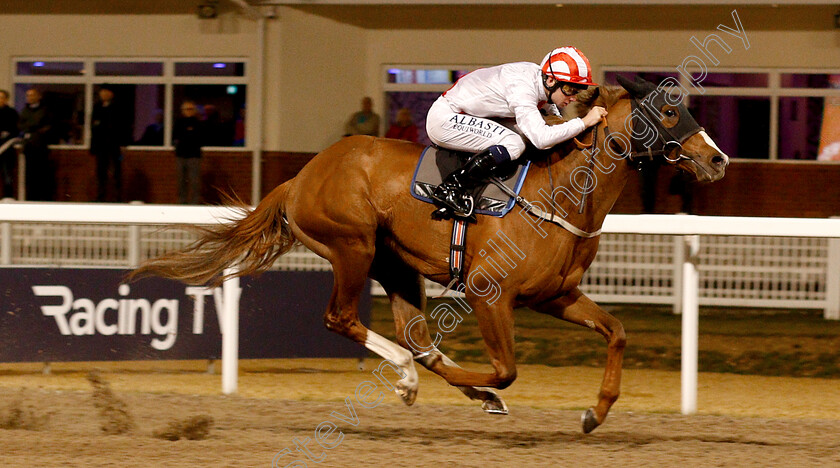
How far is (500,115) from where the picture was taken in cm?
495

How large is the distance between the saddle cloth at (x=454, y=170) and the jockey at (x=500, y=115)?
4 centimetres

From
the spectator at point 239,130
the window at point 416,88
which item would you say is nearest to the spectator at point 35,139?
the spectator at point 239,130

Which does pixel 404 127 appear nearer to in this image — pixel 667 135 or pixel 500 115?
pixel 500 115

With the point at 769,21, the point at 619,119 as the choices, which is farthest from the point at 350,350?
the point at 769,21

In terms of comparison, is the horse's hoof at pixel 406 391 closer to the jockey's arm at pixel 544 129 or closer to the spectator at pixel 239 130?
the jockey's arm at pixel 544 129

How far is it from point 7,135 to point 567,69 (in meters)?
9.23

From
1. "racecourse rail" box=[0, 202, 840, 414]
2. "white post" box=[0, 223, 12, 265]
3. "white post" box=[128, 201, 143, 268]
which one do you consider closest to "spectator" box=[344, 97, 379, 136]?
"white post" box=[128, 201, 143, 268]

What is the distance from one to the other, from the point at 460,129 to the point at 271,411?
1.89 meters

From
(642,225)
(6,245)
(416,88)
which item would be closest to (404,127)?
(416,88)

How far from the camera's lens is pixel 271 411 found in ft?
18.5

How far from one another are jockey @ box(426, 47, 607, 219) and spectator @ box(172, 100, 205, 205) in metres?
7.56

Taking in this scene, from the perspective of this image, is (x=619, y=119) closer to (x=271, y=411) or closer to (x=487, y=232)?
(x=487, y=232)

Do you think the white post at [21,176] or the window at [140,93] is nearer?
the white post at [21,176]

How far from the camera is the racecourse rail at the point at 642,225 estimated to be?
226 inches
